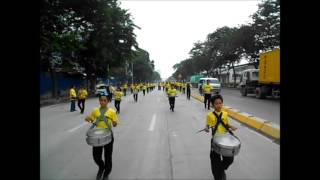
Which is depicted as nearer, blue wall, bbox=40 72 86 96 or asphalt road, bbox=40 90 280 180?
asphalt road, bbox=40 90 280 180

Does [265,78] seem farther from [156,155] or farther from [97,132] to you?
[97,132]

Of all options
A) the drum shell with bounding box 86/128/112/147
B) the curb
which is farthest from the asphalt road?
the drum shell with bounding box 86/128/112/147

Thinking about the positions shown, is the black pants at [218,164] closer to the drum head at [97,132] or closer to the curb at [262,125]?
the drum head at [97,132]

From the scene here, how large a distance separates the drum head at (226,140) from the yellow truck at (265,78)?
71.8ft

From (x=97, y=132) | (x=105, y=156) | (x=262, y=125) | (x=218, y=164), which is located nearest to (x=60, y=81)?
(x=262, y=125)

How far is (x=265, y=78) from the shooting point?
30.2 metres

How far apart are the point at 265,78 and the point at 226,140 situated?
26.0 m

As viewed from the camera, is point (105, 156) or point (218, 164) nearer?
point (218, 164)

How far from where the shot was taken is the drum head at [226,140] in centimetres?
543

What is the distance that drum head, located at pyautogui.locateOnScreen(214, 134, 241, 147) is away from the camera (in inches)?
214

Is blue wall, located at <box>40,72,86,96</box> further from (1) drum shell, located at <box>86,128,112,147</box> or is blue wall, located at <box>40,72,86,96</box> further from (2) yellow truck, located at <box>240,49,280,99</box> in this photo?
(1) drum shell, located at <box>86,128,112,147</box>

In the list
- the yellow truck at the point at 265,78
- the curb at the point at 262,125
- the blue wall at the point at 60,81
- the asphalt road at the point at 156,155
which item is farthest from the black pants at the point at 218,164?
the blue wall at the point at 60,81

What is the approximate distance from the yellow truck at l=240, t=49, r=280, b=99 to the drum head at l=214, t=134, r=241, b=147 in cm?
2190
